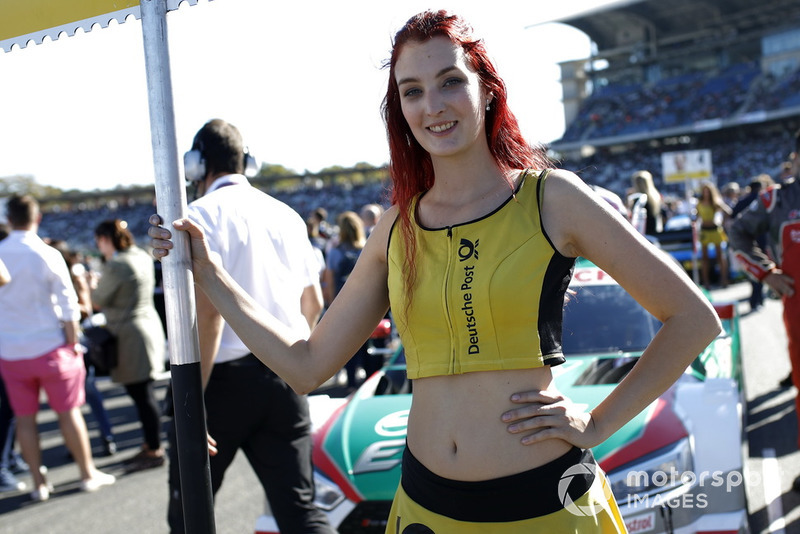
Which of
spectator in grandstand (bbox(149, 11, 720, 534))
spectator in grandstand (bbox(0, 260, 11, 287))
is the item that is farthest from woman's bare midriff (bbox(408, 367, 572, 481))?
spectator in grandstand (bbox(0, 260, 11, 287))

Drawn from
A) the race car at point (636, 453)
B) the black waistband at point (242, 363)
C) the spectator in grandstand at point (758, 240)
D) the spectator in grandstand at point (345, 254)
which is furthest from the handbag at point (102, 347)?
the spectator in grandstand at point (758, 240)

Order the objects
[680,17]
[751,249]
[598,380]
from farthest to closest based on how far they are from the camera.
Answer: [680,17]
[751,249]
[598,380]

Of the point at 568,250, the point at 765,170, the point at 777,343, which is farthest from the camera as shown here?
the point at 765,170

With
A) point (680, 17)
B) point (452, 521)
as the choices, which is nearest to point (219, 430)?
point (452, 521)

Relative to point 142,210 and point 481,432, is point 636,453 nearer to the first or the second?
point 481,432

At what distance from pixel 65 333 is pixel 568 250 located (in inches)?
188

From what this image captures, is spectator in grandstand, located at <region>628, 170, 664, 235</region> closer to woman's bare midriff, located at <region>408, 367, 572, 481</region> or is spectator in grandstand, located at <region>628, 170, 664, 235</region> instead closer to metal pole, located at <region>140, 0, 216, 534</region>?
woman's bare midriff, located at <region>408, 367, 572, 481</region>

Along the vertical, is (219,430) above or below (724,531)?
above

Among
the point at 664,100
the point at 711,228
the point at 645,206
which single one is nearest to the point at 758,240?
the point at 711,228

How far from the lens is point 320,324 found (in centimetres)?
206

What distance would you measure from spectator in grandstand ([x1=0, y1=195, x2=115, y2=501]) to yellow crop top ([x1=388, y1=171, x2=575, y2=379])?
173 inches

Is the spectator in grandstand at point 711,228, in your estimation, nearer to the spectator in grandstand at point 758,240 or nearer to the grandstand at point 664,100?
the spectator in grandstand at point 758,240

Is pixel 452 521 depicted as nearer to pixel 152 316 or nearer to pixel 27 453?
pixel 27 453

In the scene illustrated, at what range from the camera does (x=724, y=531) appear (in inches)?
127
